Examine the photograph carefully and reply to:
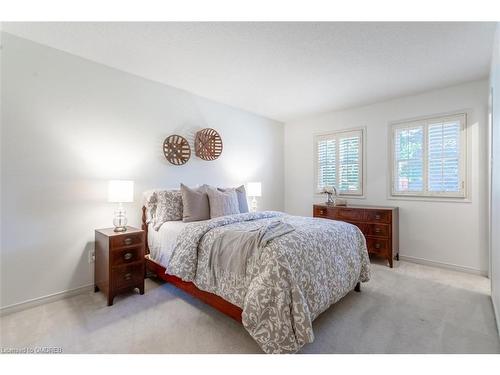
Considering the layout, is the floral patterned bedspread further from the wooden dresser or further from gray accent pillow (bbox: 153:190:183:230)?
the wooden dresser

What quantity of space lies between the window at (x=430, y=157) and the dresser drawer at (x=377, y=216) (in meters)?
0.55

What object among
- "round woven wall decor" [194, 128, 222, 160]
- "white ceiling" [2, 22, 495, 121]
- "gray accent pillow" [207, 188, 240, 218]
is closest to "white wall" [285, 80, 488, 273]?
"white ceiling" [2, 22, 495, 121]

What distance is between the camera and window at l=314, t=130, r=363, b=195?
4133 millimetres

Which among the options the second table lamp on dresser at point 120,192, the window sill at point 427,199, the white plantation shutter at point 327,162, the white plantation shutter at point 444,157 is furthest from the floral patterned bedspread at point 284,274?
the white plantation shutter at point 327,162

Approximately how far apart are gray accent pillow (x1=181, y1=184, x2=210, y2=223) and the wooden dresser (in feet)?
7.16

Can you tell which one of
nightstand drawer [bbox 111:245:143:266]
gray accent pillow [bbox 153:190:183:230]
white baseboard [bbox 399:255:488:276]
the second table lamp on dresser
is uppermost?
the second table lamp on dresser

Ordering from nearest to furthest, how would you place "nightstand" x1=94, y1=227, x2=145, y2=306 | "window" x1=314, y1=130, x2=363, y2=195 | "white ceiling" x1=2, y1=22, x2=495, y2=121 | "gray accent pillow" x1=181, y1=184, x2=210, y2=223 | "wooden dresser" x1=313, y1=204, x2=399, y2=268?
"white ceiling" x1=2, y1=22, x2=495, y2=121
"nightstand" x1=94, y1=227, x2=145, y2=306
"gray accent pillow" x1=181, y1=184, x2=210, y2=223
"wooden dresser" x1=313, y1=204, x2=399, y2=268
"window" x1=314, y1=130, x2=363, y2=195

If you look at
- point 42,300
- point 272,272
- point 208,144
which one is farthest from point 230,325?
point 208,144

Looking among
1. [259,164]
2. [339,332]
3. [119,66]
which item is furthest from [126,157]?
[339,332]

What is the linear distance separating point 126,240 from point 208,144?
186cm

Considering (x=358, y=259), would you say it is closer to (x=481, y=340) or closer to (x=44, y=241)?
(x=481, y=340)

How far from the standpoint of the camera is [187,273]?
2.11m

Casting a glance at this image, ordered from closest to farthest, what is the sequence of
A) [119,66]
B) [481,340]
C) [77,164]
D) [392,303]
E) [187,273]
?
[481,340] → [187,273] → [392,303] → [77,164] → [119,66]
